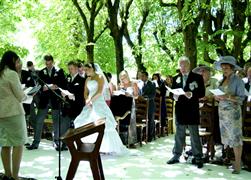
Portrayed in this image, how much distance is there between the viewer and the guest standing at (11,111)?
22.0 ft

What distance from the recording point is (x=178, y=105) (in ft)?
28.5

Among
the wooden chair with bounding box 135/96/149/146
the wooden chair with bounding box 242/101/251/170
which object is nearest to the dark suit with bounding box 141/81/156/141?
the wooden chair with bounding box 135/96/149/146

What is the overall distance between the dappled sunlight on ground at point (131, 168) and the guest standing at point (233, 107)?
0.51m

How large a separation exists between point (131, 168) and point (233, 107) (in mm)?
2173

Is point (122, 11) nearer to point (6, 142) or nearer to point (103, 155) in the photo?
point (103, 155)

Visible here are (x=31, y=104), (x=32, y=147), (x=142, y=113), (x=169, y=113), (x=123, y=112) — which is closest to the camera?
(x=32, y=147)

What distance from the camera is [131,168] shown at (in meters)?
8.32

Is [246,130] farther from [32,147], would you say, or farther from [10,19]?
[10,19]

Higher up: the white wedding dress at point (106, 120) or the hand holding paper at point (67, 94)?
the hand holding paper at point (67, 94)

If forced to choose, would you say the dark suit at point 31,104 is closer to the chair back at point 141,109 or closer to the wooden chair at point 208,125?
the chair back at point 141,109

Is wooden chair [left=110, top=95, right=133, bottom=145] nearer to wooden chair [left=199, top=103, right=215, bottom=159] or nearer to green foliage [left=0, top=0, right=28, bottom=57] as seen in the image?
wooden chair [left=199, top=103, right=215, bottom=159]

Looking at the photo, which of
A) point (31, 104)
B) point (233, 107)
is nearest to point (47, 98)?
point (31, 104)

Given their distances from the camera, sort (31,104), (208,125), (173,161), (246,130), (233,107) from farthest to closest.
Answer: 1. (31,104)
2. (208,125)
3. (173,161)
4. (246,130)
5. (233,107)

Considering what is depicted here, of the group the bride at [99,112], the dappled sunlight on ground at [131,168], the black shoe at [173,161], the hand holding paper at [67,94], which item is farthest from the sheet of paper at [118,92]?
the black shoe at [173,161]
